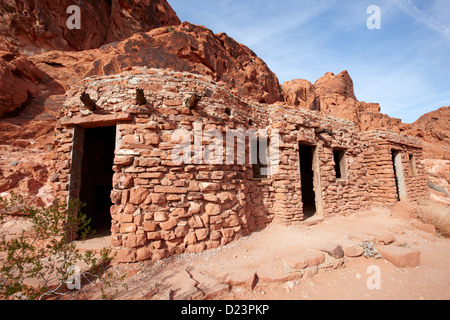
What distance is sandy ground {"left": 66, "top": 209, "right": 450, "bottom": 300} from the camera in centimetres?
255

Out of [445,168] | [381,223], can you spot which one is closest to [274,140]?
[381,223]

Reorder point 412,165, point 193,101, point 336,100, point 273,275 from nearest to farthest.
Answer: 1. point 273,275
2. point 193,101
3. point 412,165
4. point 336,100

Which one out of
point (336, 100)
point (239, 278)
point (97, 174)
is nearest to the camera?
point (239, 278)

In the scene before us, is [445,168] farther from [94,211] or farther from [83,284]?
[94,211]

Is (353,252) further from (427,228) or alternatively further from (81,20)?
(81,20)

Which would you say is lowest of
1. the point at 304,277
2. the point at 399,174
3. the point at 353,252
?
the point at 304,277

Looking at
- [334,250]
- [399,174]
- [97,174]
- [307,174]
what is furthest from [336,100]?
[97,174]

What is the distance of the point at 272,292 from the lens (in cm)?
Result: 261

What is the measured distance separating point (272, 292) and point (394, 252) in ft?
8.70

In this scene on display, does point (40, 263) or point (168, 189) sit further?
point (168, 189)

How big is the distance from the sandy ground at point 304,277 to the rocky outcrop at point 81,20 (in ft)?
41.2

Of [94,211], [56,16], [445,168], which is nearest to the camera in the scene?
[94,211]

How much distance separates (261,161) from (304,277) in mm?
3057

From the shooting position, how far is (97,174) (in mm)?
6281
